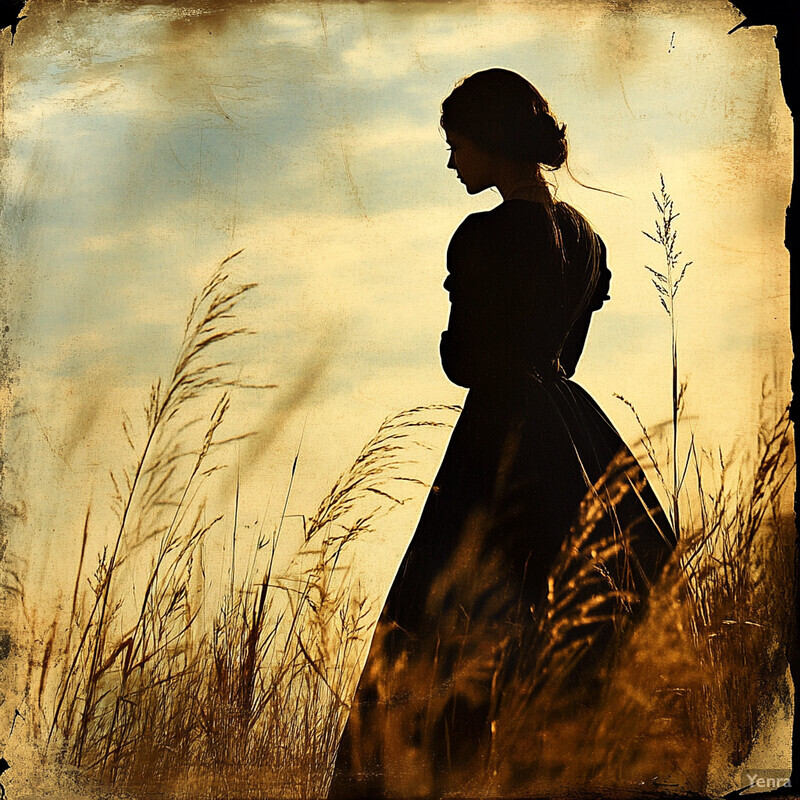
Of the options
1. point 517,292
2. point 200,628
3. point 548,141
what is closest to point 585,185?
point 548,141

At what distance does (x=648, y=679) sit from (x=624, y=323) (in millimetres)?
945

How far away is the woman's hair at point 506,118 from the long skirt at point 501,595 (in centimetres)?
64

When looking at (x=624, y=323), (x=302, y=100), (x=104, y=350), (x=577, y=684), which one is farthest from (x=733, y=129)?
(x=104, y=350)

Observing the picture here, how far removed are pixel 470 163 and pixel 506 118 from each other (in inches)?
6.0

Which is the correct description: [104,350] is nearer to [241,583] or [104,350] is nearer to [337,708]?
[241,583]

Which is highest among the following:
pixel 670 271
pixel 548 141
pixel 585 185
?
pixel 548 141

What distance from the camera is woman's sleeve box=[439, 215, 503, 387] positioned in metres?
2.44

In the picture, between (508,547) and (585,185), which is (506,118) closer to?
(585,185)

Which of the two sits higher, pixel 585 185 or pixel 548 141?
pixel 548 141

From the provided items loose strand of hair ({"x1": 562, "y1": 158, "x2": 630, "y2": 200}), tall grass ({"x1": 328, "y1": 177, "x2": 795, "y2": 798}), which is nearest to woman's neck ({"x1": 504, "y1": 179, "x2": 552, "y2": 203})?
loose strand of hair ({"x1": 562, "y1": 158, "x2": 630, "y2": 200})

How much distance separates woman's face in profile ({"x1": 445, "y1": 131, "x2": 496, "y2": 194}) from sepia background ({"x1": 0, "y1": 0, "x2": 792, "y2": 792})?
0.10 feet

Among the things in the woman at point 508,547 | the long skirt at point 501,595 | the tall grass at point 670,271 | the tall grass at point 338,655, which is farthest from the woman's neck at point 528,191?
the tall grass at point 338,655

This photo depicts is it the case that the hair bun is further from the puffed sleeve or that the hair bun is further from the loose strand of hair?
the puffed sleeve

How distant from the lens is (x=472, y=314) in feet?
8.06
